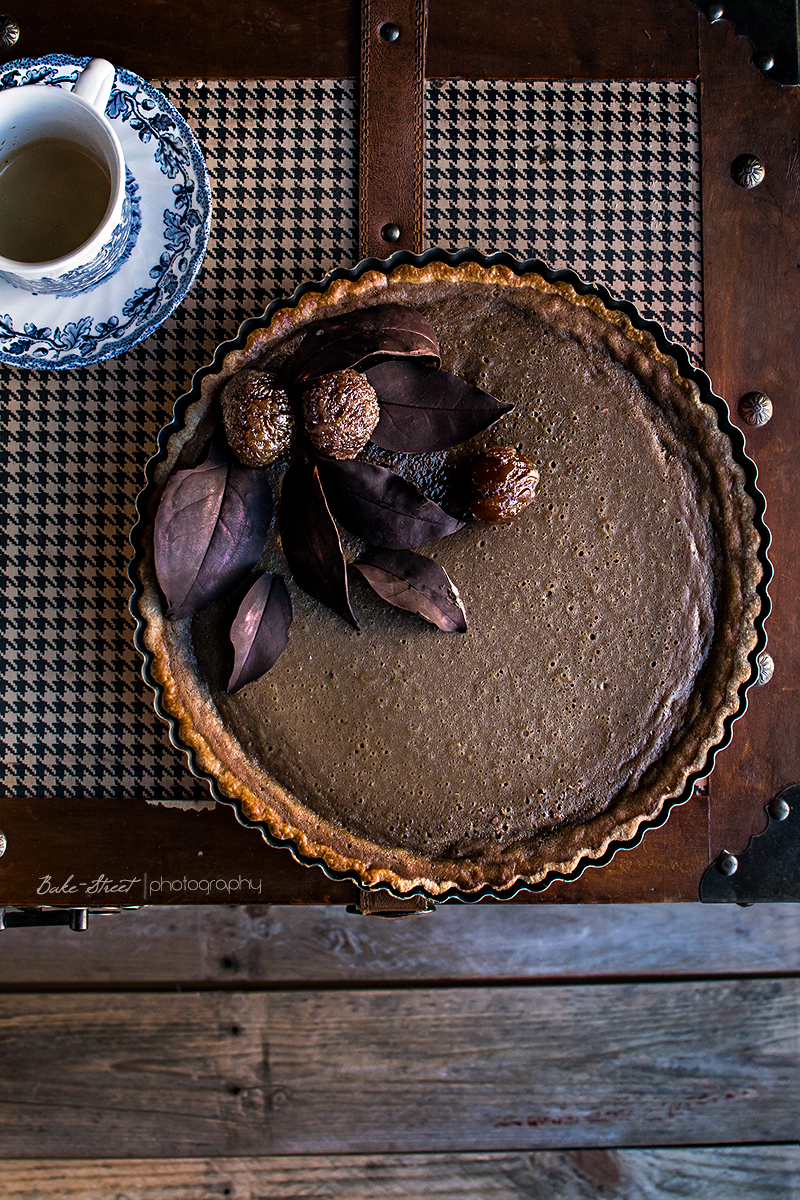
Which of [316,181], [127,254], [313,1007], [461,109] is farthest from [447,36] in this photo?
[313,1007]

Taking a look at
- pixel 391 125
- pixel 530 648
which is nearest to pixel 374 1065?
pixel 530 648

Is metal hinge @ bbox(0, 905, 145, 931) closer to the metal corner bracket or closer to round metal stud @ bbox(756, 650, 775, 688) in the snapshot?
the metal corner bracket

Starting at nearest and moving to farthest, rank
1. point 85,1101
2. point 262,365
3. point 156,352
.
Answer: point 262,365, point 156,352, point 85,1101

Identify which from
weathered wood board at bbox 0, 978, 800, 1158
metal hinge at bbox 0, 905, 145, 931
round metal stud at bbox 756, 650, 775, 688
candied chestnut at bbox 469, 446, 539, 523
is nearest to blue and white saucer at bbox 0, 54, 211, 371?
candied chestnut at bbox 469, 446, 539, 523

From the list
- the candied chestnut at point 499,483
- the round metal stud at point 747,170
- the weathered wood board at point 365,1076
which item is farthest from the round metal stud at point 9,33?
the weathered wood board at point 365,1076

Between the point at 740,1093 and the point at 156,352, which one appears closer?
the point at 156,352

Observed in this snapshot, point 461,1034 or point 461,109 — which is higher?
point 461,109

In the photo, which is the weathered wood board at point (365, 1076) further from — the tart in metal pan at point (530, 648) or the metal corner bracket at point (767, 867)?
the tart in metal pan at point (530, 648)

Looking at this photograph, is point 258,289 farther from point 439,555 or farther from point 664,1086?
point 664,1086
